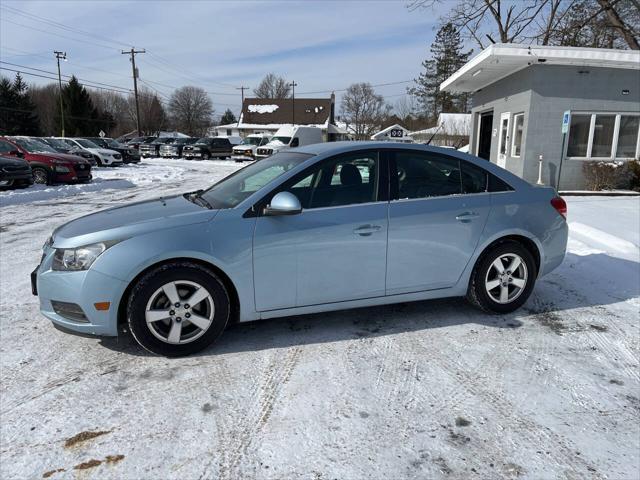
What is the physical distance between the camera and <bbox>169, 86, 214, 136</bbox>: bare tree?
8900cm

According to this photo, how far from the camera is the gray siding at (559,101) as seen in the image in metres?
13.8

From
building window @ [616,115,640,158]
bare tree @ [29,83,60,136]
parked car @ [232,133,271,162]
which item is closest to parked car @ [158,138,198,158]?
parked car @ [232,133,271,162]

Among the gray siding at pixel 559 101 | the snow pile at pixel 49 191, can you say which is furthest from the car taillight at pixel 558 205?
the snow pile at pixel 49 191

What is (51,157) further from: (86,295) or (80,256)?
(86,295)

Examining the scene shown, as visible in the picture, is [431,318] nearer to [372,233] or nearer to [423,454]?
[372,233]

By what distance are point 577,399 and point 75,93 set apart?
66661 millimetres

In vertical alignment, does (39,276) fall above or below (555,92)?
below

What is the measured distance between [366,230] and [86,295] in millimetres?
2147

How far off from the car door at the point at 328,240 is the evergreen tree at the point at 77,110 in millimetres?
62181

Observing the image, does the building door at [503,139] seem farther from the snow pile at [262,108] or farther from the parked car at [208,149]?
the snow pile at [262,108]

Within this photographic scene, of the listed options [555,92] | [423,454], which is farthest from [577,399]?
[555,92]

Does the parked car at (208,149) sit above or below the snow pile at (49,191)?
above

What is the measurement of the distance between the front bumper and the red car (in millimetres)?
14202

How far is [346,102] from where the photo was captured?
6950cm
